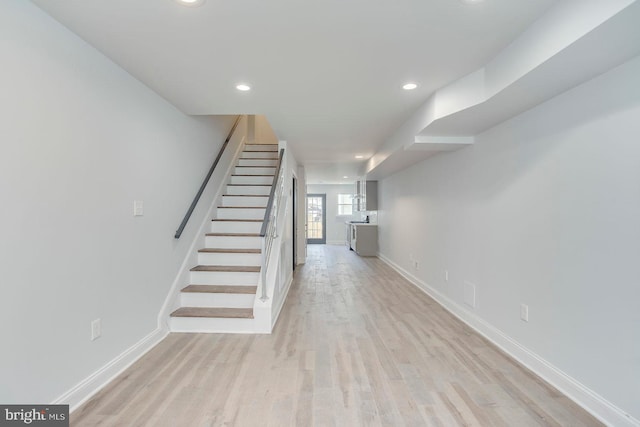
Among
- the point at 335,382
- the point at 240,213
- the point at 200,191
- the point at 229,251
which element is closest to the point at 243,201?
the point at 240,213

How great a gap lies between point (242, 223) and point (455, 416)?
10.3 ft

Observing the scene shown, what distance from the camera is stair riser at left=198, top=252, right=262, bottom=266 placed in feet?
11.9

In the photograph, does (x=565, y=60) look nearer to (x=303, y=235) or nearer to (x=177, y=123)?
(x=177, y=123)

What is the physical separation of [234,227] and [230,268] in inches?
29.9

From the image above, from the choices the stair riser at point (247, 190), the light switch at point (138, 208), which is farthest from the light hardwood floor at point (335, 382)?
the stair riser at point (247, 190)

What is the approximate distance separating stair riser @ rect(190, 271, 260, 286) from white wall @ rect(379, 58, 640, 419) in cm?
245

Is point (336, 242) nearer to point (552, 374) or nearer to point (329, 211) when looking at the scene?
point (329, 211)

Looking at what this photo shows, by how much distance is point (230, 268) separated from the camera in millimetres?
3514

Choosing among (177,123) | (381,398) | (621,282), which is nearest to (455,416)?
A: (381,398)

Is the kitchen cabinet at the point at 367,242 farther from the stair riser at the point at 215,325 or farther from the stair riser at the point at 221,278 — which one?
the stair riser at the point at 215,325

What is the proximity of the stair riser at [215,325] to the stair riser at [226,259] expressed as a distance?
789 mm

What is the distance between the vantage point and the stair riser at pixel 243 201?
4.54 metres

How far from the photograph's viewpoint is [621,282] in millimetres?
1688

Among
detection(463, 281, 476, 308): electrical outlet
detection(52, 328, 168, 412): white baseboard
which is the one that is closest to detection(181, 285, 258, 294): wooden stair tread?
detection(52, 328, 168, 412): white baseboard
